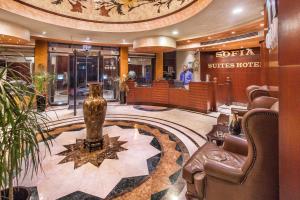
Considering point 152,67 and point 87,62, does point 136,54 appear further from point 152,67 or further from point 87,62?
point 87,62

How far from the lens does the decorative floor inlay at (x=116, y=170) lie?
2.18 metres

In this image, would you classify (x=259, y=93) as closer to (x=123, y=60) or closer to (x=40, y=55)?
(x=123, y=60)

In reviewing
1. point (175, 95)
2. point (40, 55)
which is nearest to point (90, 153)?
point (175, 95)

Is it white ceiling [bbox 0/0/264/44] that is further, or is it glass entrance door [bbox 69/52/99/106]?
glass entrance door [bbox 69/52/99/106]

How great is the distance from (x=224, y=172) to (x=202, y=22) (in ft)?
16.5

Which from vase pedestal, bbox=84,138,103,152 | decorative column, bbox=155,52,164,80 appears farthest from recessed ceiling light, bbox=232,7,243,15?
decorative column, bbox=155,52,164,80

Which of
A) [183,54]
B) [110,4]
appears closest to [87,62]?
[110,4]

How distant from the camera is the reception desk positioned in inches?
261

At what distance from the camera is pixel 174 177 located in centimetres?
249

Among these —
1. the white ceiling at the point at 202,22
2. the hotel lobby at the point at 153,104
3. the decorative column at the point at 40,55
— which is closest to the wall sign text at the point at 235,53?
the hotel lobby at the point at 153,104

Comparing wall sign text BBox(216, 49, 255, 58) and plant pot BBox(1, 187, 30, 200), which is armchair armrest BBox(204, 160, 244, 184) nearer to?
plant pot BBox(1, 187, 30, 200)

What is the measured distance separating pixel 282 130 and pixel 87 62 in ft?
31.1

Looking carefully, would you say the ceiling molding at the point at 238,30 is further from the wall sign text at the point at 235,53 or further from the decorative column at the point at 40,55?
the decorative column at the point at 40,55

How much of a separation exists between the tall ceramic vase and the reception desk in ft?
14.2
